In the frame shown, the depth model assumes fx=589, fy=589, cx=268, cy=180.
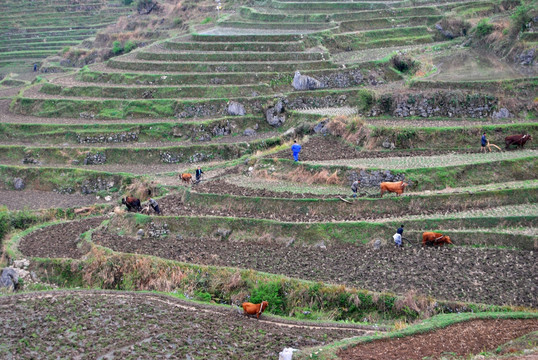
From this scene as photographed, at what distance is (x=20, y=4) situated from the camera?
75812 millimetres

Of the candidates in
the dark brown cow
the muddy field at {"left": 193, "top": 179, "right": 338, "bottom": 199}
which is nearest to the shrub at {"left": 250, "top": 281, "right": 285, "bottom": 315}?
the muddy field at {"left": 193, "top": 179, "right": 338, "bottom": 199}

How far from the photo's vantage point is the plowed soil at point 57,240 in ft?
77.0

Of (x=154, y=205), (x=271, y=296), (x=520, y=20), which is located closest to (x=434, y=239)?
(x=271, y=296)

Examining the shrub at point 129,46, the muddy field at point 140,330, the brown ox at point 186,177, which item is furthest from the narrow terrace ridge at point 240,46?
the muddy field at point 140,330

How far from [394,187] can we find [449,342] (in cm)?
939

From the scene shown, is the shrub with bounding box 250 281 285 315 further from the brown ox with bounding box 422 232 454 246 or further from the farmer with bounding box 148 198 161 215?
the farmer with bounding box 148 198 161 215

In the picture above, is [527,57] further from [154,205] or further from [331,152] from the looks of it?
[154,205]

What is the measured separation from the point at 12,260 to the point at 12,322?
661cm

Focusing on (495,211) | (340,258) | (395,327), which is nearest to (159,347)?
(395,327)

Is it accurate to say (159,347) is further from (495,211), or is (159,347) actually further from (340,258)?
(495,211)

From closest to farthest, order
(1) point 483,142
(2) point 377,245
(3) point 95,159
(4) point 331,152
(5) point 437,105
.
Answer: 1. (2) point 377,245
2. (1) point 483,142
3. (4) point 331,152
4. (5) point 437,105
5. (3) point 95,159

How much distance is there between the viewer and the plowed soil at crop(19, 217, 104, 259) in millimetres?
23469

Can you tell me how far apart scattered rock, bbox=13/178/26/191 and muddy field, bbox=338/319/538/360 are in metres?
25.7

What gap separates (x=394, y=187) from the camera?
23.0 meters
